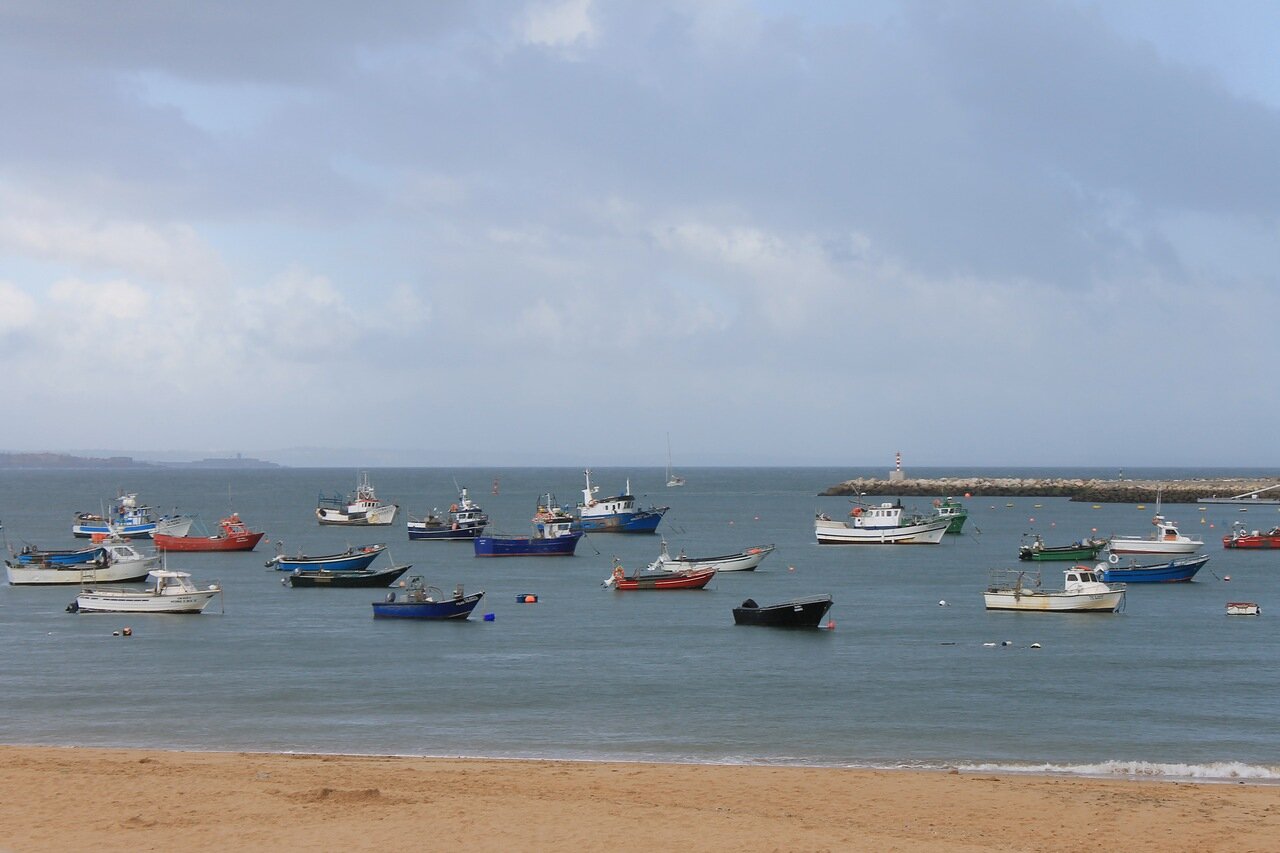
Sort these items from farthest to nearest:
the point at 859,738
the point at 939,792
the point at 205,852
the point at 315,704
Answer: the point at 315,704, the point at 859,738, the point at 939,792, the point at 205,852

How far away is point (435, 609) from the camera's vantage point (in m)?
51.3

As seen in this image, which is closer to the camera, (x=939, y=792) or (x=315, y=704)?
(x=939, y=792)

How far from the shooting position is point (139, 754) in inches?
1084

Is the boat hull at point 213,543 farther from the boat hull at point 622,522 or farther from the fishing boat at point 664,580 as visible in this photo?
the fishing boat at point 664,580

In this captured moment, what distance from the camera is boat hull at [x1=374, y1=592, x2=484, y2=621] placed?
168 feet

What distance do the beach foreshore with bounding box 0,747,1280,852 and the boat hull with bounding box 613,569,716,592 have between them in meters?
35.6

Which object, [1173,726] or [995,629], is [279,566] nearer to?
[995,629]

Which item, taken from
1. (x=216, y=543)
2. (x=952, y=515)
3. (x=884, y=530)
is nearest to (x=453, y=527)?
(x=216, y=543)

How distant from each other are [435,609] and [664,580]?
50.2 feet

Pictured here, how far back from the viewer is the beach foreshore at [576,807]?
20.1 m

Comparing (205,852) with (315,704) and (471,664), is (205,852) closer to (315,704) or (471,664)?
(315,704)

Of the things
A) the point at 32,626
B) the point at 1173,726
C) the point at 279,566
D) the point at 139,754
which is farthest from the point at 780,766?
the point at 279,566

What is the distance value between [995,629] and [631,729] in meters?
22.4

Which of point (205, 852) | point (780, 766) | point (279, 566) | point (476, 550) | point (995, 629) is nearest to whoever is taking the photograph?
point (205, 852)
